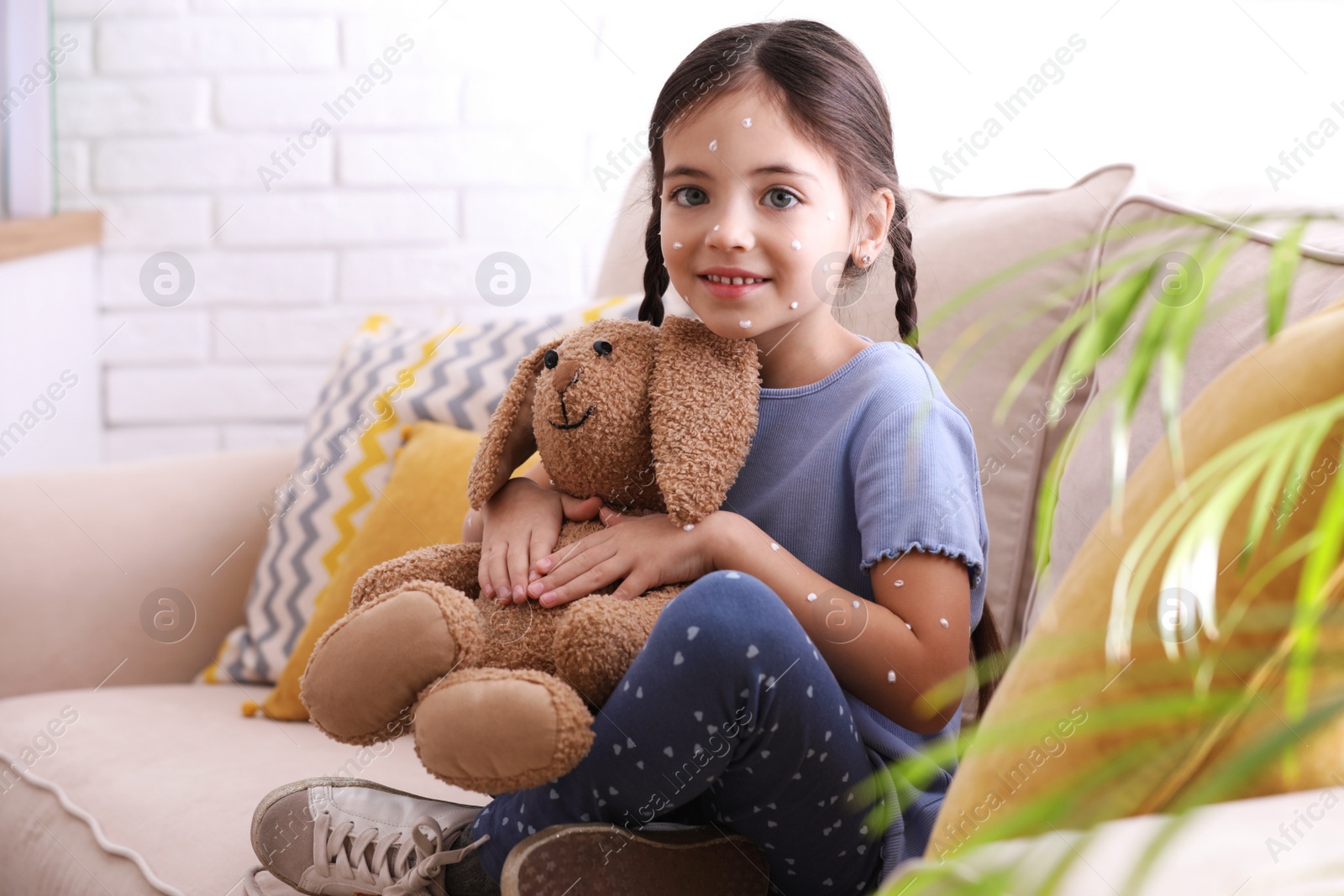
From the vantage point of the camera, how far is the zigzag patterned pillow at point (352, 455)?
1271mm

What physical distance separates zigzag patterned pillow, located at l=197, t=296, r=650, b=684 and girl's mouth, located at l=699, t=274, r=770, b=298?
42cm

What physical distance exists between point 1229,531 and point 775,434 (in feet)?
→ 1.29

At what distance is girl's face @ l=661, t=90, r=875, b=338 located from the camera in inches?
31.8

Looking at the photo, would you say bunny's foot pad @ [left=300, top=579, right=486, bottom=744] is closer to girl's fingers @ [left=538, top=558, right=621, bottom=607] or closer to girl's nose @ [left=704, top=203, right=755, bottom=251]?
girl's fingers @ [left=538, top=558, right=621, bottom=607]

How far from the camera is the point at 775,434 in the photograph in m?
0.86

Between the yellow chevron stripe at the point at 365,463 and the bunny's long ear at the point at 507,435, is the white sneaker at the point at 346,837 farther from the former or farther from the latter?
the yellow chevron stripe at the point at 365,463

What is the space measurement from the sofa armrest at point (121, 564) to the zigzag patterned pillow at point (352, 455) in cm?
5

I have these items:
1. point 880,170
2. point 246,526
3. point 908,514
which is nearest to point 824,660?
point 908,514

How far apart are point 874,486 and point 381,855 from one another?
0.45m

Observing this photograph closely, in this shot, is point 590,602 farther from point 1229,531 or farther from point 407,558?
point 1229,531

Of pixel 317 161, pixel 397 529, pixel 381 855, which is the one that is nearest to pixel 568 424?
pixel 381 855

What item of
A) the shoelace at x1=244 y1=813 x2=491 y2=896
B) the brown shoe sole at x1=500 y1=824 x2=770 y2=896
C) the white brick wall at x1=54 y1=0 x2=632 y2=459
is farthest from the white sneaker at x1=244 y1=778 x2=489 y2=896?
the white brick wall at x1=54 y1=0 x2=632 y2=459

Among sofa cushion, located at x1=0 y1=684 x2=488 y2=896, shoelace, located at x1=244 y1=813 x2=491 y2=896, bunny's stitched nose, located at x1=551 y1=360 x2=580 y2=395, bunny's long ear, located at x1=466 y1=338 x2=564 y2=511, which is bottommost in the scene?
sofa cushion, located at x1=0 y1=684 x2=488 y2=896

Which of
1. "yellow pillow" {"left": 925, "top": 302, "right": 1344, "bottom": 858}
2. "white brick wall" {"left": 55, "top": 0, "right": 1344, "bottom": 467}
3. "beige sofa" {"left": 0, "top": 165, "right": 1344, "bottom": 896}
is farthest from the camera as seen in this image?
"white brick wall" {"left": 55, "top": 0, "right": 1344, "bottom": 467}
